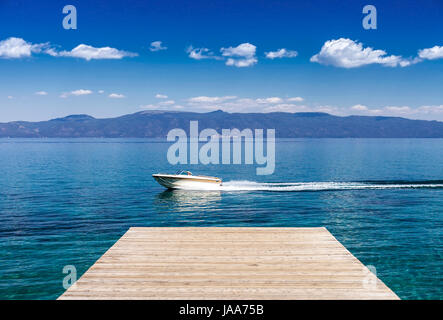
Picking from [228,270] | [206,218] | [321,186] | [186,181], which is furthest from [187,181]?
[228,270]

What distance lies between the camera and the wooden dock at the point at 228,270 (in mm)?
9406

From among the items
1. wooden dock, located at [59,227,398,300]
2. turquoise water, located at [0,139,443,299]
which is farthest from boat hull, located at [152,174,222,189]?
wooden dock, located at [59,227,398,300]

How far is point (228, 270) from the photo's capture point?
1109 centimetres

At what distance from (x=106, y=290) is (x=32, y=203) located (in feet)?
97.6

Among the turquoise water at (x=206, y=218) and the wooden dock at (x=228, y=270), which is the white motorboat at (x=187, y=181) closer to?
the turquoise water at (x=206, y=218)

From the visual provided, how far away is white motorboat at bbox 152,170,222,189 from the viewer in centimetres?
4272

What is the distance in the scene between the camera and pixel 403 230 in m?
25.0

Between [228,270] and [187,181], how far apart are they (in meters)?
32.1

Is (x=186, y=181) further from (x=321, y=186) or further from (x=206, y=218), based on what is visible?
(x=321, y=186)

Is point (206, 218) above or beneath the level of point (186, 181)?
beneath

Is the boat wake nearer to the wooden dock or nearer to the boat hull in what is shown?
the boat hull

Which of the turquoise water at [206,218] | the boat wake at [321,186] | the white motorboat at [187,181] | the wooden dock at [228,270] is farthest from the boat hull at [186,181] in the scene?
the wooden dock at [228,270]
